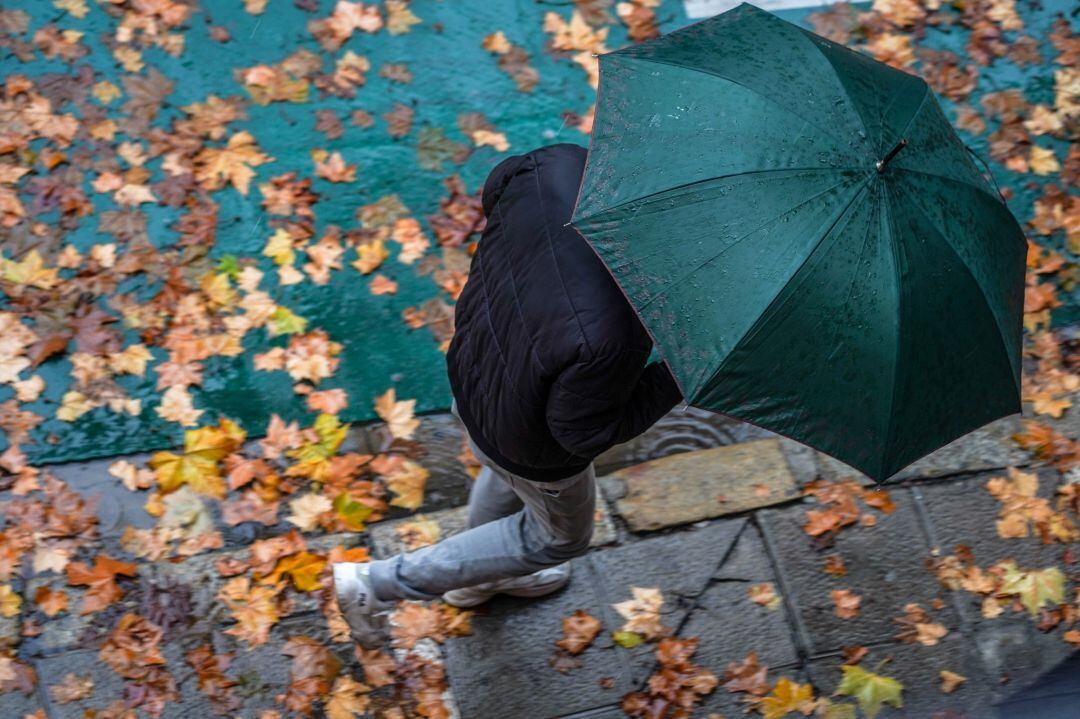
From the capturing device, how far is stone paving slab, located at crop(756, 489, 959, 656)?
381 cm

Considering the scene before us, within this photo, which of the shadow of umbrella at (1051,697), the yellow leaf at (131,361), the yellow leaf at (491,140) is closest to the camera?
the shadow of umbrella at (1051,697)

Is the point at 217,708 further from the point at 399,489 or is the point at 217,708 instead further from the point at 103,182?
the point at 103,182

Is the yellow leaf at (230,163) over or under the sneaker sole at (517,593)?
over

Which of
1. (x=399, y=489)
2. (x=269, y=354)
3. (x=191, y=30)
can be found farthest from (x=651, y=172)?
(x=191, y=30)

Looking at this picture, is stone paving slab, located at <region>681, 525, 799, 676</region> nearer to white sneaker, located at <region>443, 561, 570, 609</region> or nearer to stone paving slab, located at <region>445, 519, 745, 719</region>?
stone paving slab, located at <region>445, 519, 745, 719</region>

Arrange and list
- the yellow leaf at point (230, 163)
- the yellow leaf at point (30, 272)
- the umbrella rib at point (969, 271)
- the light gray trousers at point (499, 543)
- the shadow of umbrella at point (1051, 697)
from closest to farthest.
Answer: the umbrella rib at point (969, 271) < the light gray trousers at point (499, 543) < the shadow of umbrella at point (1051, 697) < the yellow leaf at point (30, 272) < the yellow leaf at point (230, 163)

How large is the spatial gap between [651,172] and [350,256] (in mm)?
2340

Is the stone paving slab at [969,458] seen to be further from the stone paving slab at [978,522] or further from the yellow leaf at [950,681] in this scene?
the yellow leaf at [950,681]

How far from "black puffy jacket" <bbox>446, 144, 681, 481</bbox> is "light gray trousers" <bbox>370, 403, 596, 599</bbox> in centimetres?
20

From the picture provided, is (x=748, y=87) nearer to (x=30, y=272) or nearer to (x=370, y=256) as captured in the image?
(x=370, y=256)

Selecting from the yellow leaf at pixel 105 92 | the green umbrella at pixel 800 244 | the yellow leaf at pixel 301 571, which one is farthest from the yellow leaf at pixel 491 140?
the green umbrella at pixel 800 244

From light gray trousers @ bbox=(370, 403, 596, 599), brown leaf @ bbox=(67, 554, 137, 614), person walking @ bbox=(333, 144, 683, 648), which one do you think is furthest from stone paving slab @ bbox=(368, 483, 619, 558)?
brown leaf @ bbox=(67, 554, 137, 614)

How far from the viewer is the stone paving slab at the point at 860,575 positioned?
12.5 ft

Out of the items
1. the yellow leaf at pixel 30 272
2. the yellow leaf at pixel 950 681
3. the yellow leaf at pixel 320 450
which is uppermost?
the yellow leaf at pixel 30 272
